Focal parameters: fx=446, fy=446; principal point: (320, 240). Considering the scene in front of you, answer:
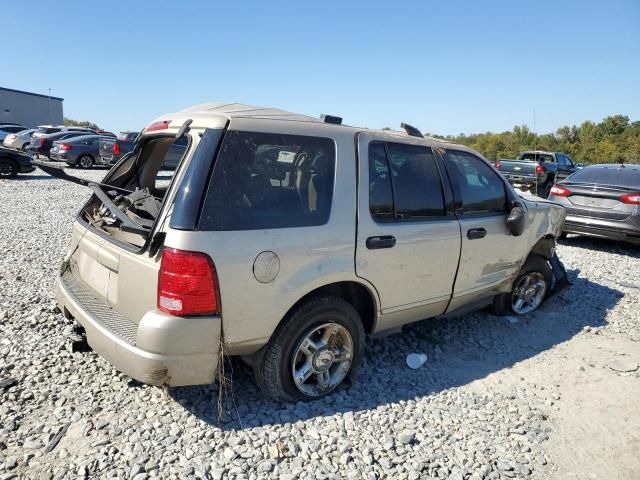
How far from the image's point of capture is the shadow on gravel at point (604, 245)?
27.1ft

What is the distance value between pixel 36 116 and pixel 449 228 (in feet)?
230

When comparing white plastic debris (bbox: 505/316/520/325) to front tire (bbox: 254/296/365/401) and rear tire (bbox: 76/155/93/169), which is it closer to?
front tire (bbox: 254/296/365/401)

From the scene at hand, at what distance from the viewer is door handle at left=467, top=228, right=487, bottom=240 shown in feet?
12.4

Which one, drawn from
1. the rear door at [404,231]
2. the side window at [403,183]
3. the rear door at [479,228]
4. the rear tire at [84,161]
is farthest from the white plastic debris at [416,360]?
the rear tire at [84,161]

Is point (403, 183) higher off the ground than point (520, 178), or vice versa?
point (403, 183)

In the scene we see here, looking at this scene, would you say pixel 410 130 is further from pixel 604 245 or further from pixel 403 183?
pixel 604 245

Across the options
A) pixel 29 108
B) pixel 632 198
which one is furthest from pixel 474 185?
pixel 29 108

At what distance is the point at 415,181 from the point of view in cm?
352

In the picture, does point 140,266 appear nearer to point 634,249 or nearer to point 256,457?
point 256,457

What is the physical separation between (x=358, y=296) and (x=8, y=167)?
638 inches

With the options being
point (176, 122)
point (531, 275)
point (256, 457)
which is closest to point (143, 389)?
point (256, 457)

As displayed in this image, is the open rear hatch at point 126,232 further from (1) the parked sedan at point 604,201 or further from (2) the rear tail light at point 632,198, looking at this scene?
(2) the rear tail light at point 632,198

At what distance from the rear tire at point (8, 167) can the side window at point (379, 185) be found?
52.7 feet

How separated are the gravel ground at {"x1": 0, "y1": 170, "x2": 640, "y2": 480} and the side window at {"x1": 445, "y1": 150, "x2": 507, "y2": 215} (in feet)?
4.28
